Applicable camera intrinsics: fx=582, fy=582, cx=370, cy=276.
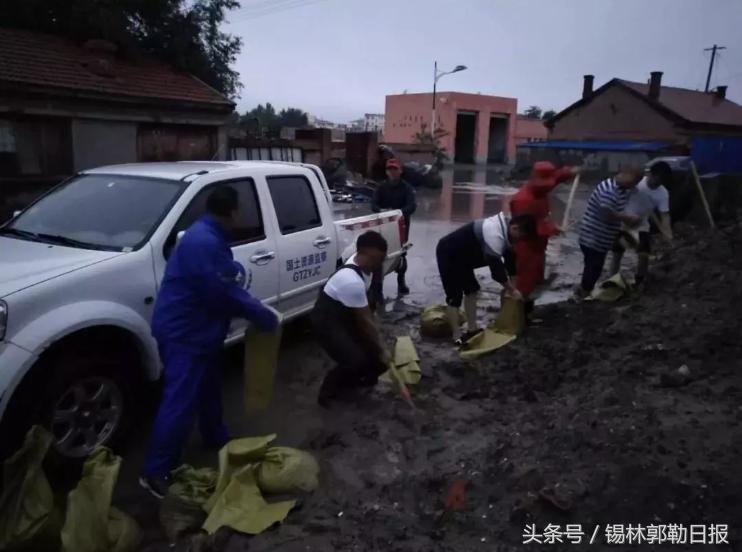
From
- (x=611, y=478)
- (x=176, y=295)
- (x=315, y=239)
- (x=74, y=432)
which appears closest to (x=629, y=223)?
(x=315, y=239)

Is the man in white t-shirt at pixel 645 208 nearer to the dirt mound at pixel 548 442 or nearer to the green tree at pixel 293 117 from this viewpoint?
the dirt mound at pixel 548 442

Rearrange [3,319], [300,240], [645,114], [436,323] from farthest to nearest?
1. [645,114]
2. [436,323]
3. [300,240]
4. [3,319]

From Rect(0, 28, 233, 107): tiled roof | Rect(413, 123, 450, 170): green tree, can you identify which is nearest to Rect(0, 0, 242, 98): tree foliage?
Rect(0, 28, 233, 107): tiled roof

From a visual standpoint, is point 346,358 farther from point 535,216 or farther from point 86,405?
point 535,216

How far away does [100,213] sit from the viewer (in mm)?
4152

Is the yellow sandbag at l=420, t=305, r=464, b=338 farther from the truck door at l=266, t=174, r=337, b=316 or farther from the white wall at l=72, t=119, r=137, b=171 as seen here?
the white wall at l=72, t=119, r=137, b=171

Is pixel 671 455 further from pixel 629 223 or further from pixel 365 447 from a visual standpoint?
pixel 629 223

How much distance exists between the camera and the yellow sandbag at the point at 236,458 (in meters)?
3.04

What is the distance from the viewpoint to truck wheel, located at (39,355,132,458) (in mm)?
3230

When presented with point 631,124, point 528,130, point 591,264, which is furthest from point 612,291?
point 528,130

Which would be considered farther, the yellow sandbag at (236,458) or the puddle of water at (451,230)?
the puddle of water at (451,230)

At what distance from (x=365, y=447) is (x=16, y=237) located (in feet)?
9.22

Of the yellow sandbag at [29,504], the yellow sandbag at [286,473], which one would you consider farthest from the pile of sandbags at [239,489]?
the yellow sandbag at [29,504]

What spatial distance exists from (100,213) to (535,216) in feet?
12.8
